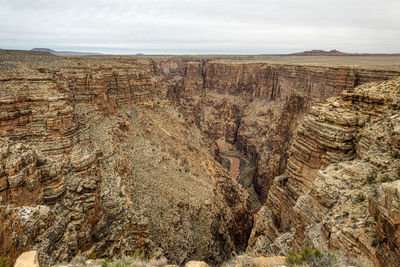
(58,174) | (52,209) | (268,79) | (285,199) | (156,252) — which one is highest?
(268,79)

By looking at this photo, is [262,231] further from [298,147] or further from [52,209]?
[52,209]

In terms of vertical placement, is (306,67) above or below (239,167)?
above

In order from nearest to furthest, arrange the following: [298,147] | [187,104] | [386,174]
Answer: [386,174], [298,147], [187,104]

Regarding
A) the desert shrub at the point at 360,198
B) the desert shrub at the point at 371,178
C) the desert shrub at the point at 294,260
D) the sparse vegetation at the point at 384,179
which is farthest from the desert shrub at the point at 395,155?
the desert shrub at the point at 294,260

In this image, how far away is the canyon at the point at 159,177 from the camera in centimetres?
1110

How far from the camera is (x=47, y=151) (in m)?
17.3

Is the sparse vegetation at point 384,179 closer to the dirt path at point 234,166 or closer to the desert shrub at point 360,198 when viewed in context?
the desert shrub at point 360,198

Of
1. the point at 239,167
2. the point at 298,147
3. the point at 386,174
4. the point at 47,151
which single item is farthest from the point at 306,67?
the point at 47,151

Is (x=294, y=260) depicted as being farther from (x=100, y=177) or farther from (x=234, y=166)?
(x=234, y=166)

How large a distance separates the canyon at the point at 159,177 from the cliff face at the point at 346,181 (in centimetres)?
6

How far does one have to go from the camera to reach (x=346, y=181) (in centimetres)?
1228

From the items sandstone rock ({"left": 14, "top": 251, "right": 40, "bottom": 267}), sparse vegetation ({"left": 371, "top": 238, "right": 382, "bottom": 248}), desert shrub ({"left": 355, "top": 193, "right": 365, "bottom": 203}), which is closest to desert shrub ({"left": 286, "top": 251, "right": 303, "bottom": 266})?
sparse vegetation ({"left": 371, "top": 238, "right": 382, "bottom": 248})

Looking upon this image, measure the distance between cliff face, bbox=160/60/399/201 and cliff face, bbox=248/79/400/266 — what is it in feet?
63.7

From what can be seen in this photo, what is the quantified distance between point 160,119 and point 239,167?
86.8ft
